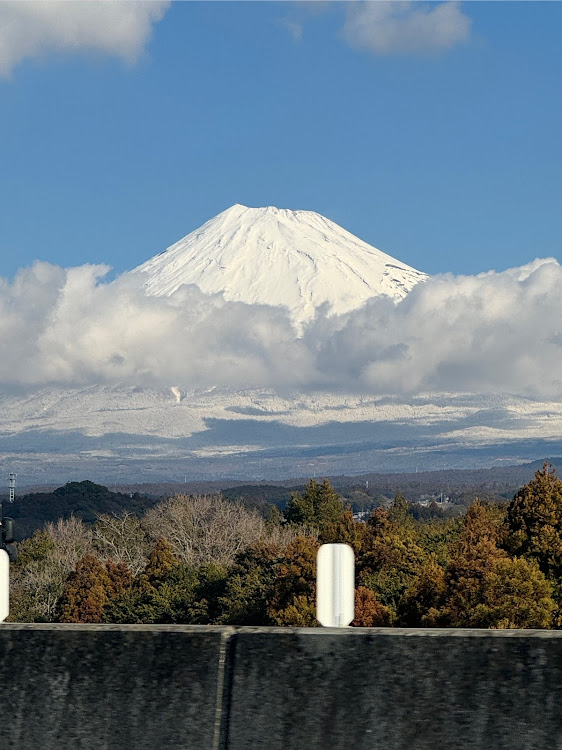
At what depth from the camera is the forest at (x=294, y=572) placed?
51.6m

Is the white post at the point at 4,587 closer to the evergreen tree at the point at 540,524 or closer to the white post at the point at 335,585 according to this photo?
the white post at the point at 335,585

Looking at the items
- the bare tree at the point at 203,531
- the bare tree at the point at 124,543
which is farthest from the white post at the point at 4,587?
the bare tree at the point at 124,543

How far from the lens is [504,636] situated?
5.02 metres

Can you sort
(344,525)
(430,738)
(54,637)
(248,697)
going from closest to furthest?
(430,738), (248,697), (54,637), (344,525)

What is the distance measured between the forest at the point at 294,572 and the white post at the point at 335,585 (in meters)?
42.8

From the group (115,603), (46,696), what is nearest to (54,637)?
(46,696)

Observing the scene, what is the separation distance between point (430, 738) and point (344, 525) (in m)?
93.6

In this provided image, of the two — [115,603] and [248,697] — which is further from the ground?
[248,697]

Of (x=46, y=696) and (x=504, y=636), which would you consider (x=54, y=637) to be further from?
(x=504, y=636)

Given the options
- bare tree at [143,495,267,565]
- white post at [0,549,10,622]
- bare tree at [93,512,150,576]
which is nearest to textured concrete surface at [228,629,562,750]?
white post at [0,549,10,622]

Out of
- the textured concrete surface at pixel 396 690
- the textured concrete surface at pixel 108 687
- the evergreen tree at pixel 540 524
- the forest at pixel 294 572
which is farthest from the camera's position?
the evergreen tree at pixel 540 524

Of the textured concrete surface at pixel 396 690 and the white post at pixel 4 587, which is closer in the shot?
the textured concrete surface at pixel 396 690

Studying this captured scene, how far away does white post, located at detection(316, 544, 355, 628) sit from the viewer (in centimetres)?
519

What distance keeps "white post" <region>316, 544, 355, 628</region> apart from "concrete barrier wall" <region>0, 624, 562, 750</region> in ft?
0.33
